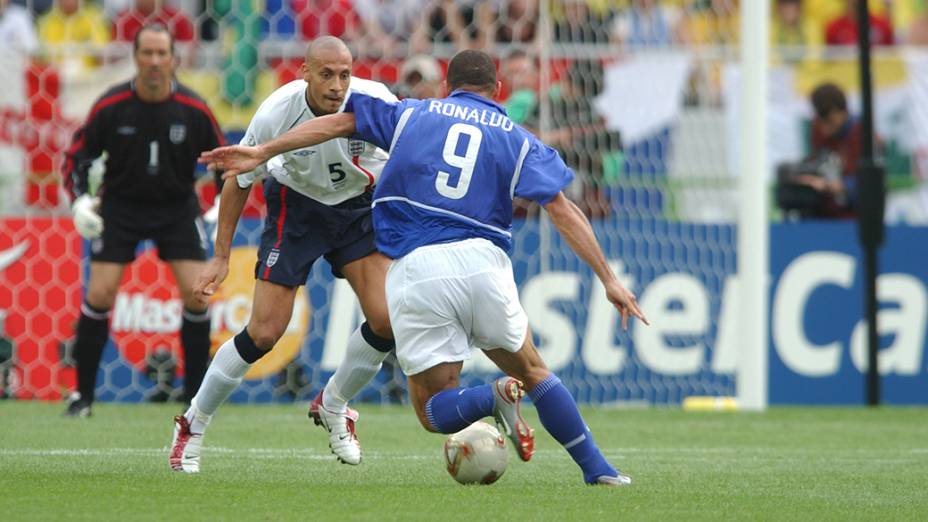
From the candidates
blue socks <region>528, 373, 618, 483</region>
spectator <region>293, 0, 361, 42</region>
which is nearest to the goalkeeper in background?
spectator <region>293, 0, 361, 42</region>

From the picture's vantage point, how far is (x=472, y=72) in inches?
253

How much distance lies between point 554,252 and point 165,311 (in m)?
2.92

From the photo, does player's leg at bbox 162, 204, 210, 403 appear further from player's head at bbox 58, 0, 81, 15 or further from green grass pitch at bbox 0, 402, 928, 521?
player's head at bbox 58, 0, 81, 15

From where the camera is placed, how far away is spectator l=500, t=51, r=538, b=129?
12.5 m

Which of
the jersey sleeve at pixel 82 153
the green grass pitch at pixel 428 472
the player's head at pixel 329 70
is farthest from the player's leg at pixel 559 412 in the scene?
the jersey sleeve at pixel 82 153

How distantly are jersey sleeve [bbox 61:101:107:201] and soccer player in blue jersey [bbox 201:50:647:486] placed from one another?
4013 mm

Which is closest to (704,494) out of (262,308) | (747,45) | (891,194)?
(262,308)

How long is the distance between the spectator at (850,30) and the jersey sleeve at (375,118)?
11.3m

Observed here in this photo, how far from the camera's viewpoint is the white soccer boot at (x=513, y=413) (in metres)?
5.98

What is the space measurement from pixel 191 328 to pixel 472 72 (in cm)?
432

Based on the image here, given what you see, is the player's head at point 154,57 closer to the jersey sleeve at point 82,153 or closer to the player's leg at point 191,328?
the jersey sleeve at point 82,153

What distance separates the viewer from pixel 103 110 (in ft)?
33.0

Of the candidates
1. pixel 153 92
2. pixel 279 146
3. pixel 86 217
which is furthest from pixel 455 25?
pixel 279 146

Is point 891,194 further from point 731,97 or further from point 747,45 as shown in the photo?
point 747,45
